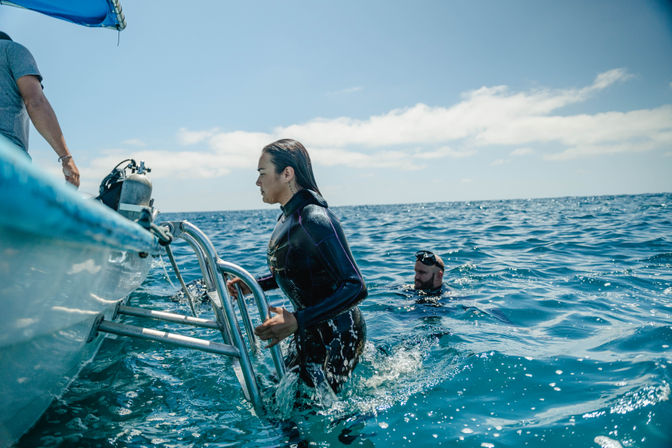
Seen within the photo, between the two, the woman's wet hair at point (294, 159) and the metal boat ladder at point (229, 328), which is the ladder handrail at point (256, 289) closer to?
the metal boat ladder at point (229, 328)

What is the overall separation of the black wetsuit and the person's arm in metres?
1.50

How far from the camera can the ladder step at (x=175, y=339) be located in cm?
232

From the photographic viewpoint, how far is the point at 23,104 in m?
2.63

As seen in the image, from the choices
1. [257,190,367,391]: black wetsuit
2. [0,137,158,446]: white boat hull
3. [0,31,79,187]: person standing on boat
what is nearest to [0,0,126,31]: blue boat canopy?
[0,31,79,187]: person standing on boat

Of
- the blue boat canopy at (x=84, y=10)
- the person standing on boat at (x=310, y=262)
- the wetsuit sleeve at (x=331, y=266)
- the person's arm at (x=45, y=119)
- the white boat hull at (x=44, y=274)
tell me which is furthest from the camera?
the blue boat canopy at (x=84, y=10)

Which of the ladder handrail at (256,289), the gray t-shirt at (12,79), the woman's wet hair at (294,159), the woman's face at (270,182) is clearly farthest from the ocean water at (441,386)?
the gray t-shirt at (12,79)

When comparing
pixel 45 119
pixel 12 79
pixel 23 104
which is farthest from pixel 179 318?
pixel 12 79

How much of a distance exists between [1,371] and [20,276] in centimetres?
53

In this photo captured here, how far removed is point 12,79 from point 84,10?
8.98 feet

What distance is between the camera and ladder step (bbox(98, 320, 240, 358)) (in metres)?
2.32

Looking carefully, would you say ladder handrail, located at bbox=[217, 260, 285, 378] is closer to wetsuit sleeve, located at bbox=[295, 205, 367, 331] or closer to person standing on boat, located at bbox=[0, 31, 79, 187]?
wetsuit sleeve, located at bbox=[295, 205, 367, 331]

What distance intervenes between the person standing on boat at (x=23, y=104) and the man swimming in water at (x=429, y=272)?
480 cm

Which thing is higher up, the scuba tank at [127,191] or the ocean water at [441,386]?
the scuba tank at [127,191]

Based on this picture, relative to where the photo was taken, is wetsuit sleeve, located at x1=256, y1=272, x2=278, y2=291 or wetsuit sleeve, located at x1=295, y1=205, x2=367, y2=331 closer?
wetsuit sleeve, located at x1=295, y1=205, x2=367, y2=331
